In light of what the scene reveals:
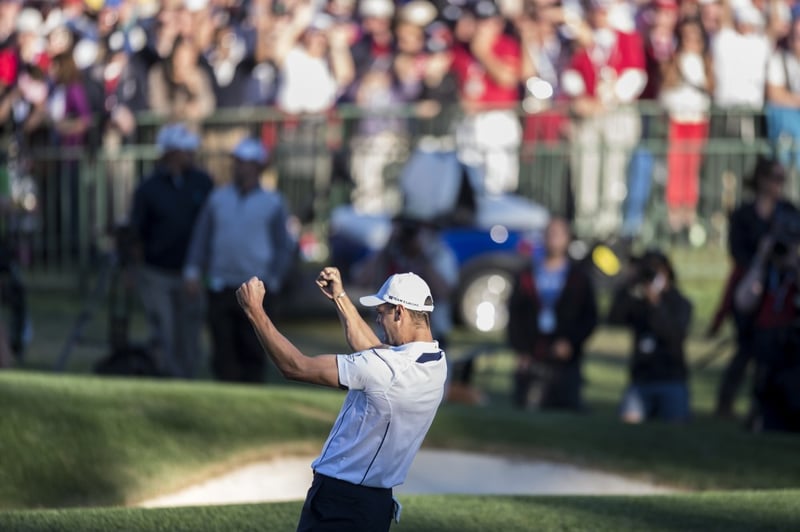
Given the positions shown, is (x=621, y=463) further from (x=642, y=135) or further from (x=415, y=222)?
(x=642, y=135)

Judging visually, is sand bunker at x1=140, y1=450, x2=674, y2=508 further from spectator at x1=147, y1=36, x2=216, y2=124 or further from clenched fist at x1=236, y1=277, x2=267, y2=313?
spectator at x1=147, y1=36, x2=216, y2=124

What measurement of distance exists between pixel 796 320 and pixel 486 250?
485 centimetres

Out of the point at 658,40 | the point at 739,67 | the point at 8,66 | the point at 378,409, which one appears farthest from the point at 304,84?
the point at 378,409

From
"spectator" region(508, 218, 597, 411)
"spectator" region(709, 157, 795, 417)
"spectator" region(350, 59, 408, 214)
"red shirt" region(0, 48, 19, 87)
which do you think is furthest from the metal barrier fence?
"spectator" region(508, 218, 597, 411)

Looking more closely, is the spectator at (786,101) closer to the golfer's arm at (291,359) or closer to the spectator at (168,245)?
the spectator at (168,245)

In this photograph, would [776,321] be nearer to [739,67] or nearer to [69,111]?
[739,67]

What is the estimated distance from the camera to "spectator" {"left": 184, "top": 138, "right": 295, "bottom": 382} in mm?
12914

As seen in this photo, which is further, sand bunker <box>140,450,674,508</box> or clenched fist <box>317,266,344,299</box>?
sand bunker <box>140,450,674,508</box>

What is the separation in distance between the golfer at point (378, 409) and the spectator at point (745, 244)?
7.07 m

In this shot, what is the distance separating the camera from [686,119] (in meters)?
17.2

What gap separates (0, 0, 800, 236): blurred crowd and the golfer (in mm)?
10748

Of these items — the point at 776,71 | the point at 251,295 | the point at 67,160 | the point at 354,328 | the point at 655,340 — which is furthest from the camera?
A: the point at 67,160

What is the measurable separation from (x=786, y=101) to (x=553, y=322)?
5.57 meters

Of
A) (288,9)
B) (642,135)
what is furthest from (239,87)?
(642,135)
